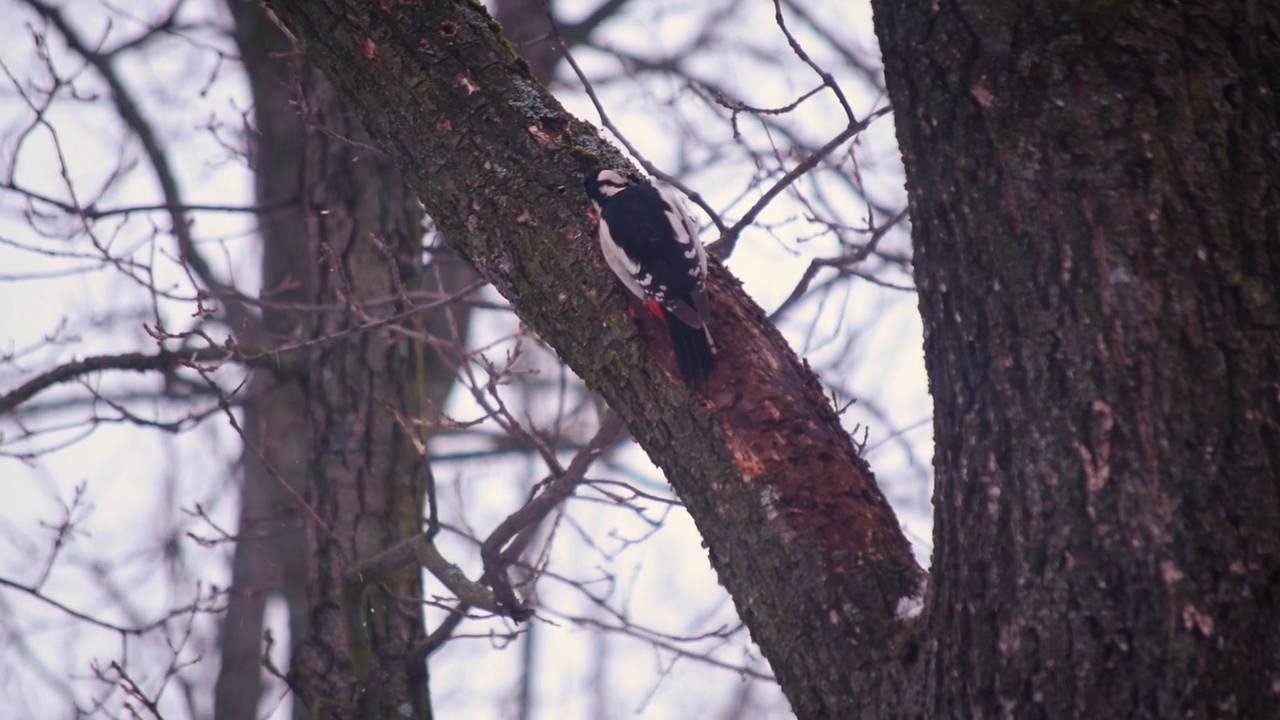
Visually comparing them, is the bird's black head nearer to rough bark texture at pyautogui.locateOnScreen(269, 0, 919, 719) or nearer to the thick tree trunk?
rough bark texture at pyautogui.locateOnScreen(269, 0, 919, 719)

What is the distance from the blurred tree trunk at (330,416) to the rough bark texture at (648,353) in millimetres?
746

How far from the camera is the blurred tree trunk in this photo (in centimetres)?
419

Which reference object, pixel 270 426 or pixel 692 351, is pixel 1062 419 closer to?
pixel 692 351

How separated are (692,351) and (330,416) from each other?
8.73 feet

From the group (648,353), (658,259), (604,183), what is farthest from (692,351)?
(604,183)

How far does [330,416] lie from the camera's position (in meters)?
4.80

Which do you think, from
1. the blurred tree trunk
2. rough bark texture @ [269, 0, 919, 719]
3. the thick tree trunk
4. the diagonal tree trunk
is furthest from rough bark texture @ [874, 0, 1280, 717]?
the thick tree trunk

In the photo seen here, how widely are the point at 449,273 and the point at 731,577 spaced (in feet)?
18.9

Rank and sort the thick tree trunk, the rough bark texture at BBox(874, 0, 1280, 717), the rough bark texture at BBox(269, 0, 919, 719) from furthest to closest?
the thick tree trunk
the rough bark texture at BBox(269, 0, 919, 719)
the rough bark texture at BBox(874, 0, 1280, 717)

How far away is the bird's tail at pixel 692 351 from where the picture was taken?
2562mm

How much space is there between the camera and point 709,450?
2461mm

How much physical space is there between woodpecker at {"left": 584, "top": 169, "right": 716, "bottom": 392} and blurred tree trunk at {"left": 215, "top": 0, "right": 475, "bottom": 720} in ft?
2.85

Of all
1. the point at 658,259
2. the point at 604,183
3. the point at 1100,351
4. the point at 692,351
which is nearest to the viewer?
the point at 1100,351

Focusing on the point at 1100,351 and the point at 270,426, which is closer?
the point at 1100,351
